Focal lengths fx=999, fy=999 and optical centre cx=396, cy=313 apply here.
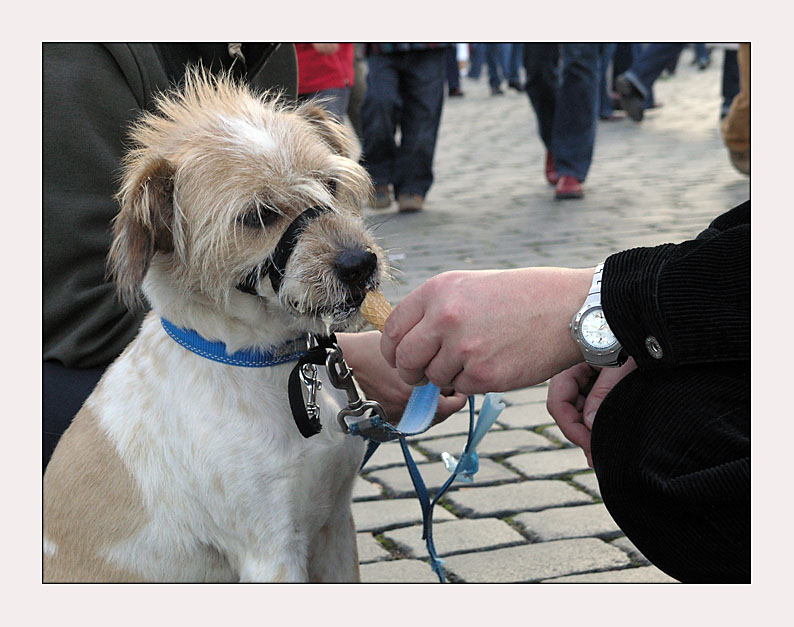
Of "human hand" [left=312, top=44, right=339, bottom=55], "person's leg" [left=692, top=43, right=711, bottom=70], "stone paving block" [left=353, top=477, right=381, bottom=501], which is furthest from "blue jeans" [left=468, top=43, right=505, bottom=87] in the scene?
"stone paving block" [left=353, top=477, right=381, bottom=501]

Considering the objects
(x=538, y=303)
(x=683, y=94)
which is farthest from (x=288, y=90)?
(x=683, y=94)

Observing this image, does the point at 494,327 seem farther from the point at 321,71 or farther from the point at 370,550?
the point at 321,71

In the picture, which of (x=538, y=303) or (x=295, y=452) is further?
(x=295, y=452)

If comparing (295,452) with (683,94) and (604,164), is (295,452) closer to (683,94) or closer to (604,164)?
(604,164)

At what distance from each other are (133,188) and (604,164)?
9972mm

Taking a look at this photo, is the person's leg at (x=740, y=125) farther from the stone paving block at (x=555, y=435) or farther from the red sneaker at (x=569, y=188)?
the stone paving block at (x=555, y=435)

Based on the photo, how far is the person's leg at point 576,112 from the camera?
383 inches

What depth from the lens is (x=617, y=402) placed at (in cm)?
235

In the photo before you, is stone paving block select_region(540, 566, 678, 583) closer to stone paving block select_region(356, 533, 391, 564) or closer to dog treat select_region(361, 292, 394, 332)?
stone paving block select_region(356, 533, 391, 564)

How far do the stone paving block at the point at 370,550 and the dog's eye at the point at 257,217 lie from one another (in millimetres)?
1336

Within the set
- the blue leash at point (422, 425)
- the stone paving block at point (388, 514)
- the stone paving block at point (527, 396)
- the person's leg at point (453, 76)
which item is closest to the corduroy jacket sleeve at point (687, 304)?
the blue leash at point (422, 425)

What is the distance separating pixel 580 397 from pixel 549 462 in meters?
1.46

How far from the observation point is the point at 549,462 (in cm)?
409

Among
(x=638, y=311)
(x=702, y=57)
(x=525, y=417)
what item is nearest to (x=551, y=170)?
(x=525, y=417)
